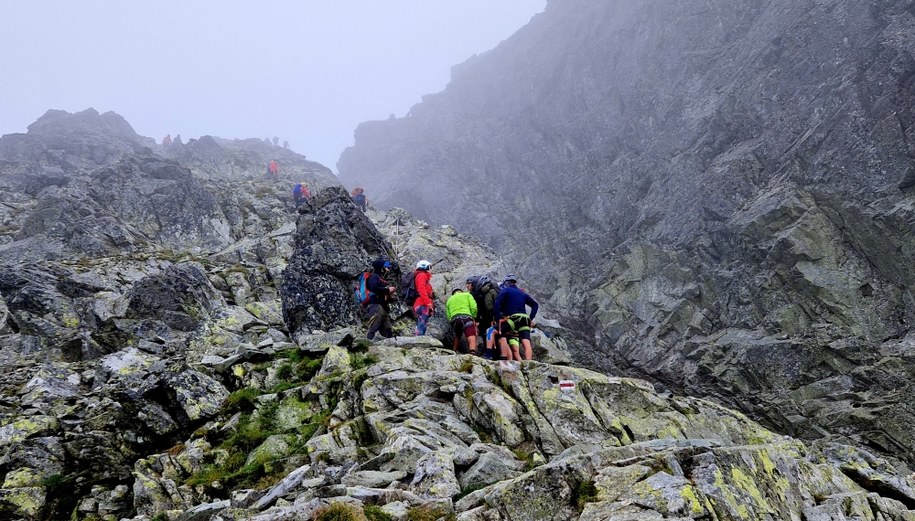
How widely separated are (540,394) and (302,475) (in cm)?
628

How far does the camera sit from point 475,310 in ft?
59.7

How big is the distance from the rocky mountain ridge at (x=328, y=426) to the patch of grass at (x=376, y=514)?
8 cm

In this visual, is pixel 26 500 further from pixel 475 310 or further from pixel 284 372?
pixel 475 310

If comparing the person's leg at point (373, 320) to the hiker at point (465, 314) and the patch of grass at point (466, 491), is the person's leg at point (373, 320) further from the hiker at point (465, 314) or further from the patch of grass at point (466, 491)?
the patch of grass at point (466, 491)

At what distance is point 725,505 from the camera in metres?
6.91

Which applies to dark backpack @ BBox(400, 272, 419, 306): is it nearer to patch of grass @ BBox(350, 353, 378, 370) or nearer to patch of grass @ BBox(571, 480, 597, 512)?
patch of grass @ BBox(350, 353, 378, 370)

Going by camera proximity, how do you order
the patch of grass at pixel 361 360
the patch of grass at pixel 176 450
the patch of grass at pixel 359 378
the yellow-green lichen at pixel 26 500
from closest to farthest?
the yellow-green lichen at pixel 26 500 < the patch of grass at pixel 176 450 < the patch of grass at pixel 359 378 < the patch of grass at pixel 361 360

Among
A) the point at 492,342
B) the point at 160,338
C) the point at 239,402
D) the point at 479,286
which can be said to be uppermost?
the point at 160,338

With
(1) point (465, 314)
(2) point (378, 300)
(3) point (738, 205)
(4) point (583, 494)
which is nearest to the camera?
(4) point (583, 494)

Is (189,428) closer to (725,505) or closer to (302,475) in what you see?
(302,475)

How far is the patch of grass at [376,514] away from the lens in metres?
7.12

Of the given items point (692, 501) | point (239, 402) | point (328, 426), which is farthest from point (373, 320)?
point (692, 501)

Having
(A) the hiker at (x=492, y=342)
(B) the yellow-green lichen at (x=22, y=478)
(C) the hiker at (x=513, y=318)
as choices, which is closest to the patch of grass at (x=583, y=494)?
(C) the hiker at (x=513, y=318)

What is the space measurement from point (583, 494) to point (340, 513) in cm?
353
